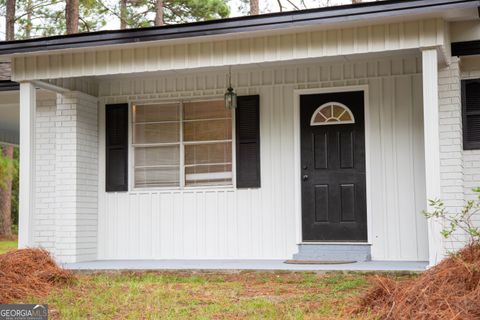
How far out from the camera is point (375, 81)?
27.9 ft

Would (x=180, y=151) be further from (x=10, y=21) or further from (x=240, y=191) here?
(x=10, y=21)

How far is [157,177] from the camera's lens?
30.9 ft

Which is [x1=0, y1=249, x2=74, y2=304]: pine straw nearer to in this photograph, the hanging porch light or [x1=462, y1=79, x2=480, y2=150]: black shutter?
the hanging porch light

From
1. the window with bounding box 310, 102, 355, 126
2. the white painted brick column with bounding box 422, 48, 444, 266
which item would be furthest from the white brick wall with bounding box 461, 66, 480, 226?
the window with bounding box 310, 102, 355, 126

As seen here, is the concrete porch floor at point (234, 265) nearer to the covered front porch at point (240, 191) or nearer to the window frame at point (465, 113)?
the covered front porch at point (240, 191)

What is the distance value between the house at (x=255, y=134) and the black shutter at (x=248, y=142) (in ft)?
0.06

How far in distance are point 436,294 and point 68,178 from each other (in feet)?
19.1

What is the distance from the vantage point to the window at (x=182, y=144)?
9.16 metres

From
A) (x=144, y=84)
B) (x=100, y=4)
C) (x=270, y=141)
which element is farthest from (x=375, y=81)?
(x=100, y=4)

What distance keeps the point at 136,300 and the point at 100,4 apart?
1546cm

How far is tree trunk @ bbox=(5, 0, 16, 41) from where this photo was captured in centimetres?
1892

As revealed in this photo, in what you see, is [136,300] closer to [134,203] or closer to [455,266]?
[455,266]

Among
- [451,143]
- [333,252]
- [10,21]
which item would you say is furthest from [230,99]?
[10,21]

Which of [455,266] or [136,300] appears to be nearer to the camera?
[455,266]
